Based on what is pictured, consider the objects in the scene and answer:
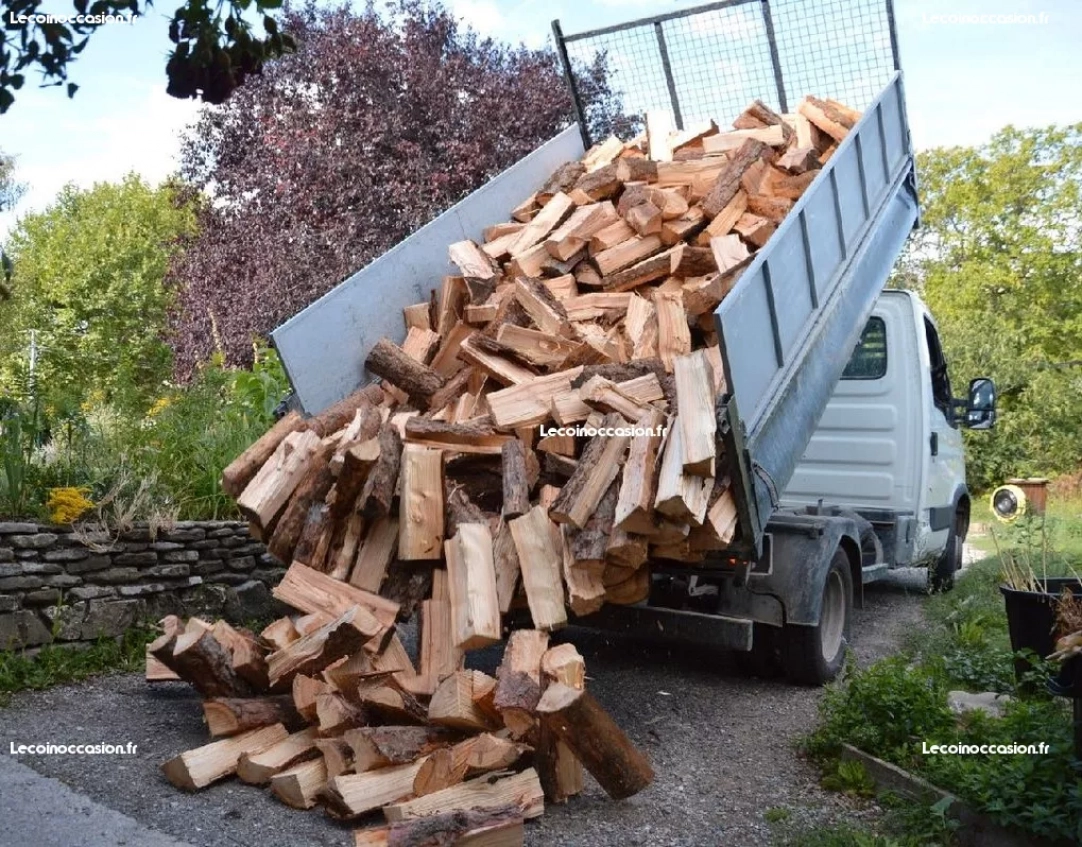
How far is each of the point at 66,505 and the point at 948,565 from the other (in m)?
6.52

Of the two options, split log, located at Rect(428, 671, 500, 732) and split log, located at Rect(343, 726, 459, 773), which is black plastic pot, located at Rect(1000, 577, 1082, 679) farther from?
split log, located at Rect(343, 726, 459, 773)

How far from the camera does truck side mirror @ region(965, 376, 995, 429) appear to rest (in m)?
7.98

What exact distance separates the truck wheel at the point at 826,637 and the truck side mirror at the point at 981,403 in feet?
8.94

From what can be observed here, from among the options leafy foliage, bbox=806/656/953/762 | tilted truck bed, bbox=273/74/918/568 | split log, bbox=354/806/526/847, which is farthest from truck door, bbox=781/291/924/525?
split log, bbox=354/806/526/847

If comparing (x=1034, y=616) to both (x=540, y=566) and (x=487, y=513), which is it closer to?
(x=540, y=566)

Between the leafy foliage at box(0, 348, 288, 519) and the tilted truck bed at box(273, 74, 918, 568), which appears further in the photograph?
the leafy foliage at box(0, 348, 288, 519)

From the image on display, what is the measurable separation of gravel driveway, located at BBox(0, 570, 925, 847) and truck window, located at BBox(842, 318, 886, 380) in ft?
6.87

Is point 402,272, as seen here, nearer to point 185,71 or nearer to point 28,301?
point 185,71

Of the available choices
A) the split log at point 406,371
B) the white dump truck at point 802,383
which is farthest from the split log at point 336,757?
the split log at point 406,371

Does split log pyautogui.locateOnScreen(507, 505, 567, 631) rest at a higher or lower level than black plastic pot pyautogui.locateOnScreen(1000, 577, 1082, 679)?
higher

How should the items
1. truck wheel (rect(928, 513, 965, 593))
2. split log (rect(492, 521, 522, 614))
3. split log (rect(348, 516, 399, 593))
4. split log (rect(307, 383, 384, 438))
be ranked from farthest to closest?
truck wheel (rect(928, 513, 965, 593)) → split log (rect(307, 383, 384, 438)) → split log (rect(348, 516, 399, 593)) → split log (rect(492, 521, 522, 614))

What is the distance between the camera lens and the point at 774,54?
294 inches

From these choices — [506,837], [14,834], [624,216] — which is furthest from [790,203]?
[14,834]

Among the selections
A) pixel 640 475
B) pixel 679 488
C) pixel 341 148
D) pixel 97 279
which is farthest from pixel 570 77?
pixel 97 279
